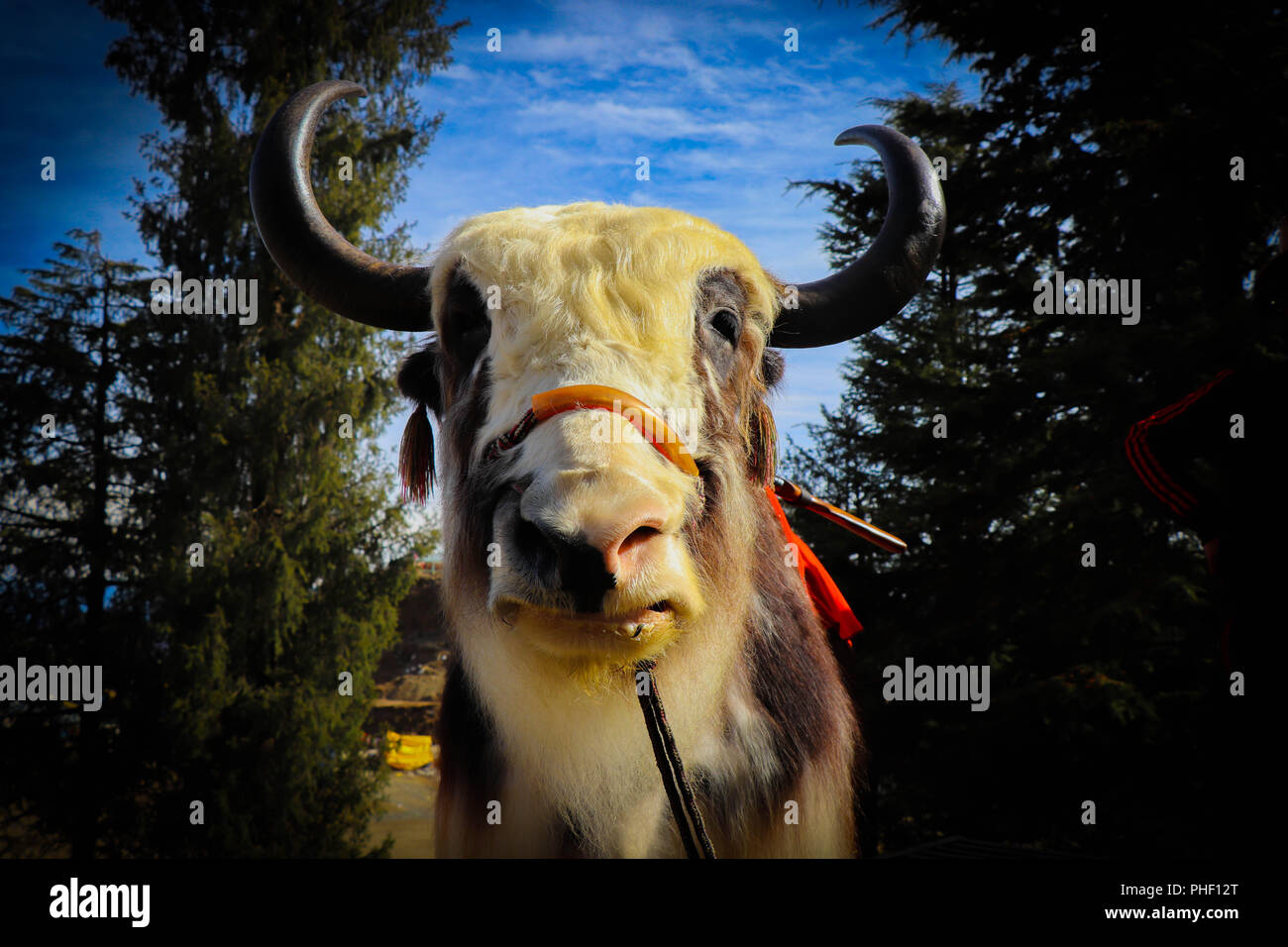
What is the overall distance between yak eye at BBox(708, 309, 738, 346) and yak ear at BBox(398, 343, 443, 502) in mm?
918

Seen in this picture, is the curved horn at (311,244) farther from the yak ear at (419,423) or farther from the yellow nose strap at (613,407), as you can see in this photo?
the yellow nose strap at (613,407)

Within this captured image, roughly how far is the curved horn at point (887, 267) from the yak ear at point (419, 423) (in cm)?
114

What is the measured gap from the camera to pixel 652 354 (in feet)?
5.75

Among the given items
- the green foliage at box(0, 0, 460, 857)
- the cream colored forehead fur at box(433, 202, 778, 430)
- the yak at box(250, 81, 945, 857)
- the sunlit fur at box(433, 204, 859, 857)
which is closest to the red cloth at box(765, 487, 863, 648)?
the yak at box(250, 81, 945, 857)

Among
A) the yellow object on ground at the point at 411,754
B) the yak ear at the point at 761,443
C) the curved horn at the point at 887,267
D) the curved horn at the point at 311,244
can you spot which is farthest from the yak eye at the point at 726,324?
the yellow object on ground at the point at 411,754

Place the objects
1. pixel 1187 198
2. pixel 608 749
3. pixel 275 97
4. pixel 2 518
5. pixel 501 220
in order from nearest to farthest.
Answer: pixel 608 749 < pixel 501 220 < pixel 1187 198 < pixel 2 518 < pixel 275 97

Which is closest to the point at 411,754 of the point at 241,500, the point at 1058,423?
the point at 241,500

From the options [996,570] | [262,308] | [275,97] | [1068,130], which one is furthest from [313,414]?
[1068,130]

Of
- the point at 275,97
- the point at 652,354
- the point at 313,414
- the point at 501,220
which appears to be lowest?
the point at 652,354

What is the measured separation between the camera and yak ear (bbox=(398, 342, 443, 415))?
240cm

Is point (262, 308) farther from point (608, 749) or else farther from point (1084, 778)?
point (1084, 778)

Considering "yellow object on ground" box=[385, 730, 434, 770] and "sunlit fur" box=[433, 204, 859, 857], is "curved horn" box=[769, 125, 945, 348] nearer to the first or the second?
"sunlit fur" box=[433, 204, 859, 857]

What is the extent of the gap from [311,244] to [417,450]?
28.8 inches
